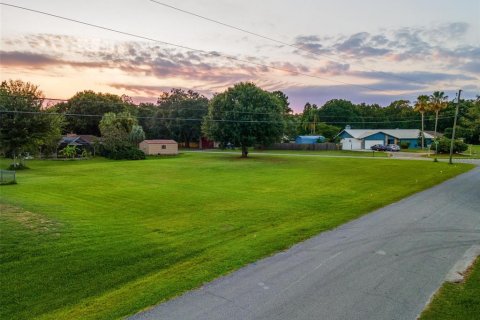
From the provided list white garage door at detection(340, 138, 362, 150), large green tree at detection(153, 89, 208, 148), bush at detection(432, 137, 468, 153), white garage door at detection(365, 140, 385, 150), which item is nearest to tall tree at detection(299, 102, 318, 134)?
white garage door at detection(340, 138, 362, 150)

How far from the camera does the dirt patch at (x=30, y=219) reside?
1148cm

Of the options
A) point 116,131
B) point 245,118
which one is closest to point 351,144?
point 245,118

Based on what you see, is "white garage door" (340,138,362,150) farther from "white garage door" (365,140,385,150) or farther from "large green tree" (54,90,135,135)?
"large green tree" (54,90,135,135)

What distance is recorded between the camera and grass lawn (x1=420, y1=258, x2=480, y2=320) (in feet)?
19.4

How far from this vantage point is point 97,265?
8.51 metres

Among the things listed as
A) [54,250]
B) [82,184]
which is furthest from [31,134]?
[54,250]

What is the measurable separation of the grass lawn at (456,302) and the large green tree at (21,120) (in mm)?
38451

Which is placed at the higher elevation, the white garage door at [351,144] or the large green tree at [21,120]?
the large green tree at [21,120]

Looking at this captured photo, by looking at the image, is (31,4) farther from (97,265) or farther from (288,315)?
(288,315)

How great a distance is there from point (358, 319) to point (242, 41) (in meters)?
19.7

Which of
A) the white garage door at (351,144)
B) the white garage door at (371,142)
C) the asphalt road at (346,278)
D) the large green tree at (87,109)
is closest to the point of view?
the asphalt road at (346,278)

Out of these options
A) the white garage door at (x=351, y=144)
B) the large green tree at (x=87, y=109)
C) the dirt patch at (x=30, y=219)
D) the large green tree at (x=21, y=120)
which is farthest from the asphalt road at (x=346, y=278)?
the large green tree at (x=87, y=109)

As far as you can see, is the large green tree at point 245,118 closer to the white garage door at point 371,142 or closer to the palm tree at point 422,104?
the palm tree at point 422,104

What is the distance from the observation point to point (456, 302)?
639 centimetres
